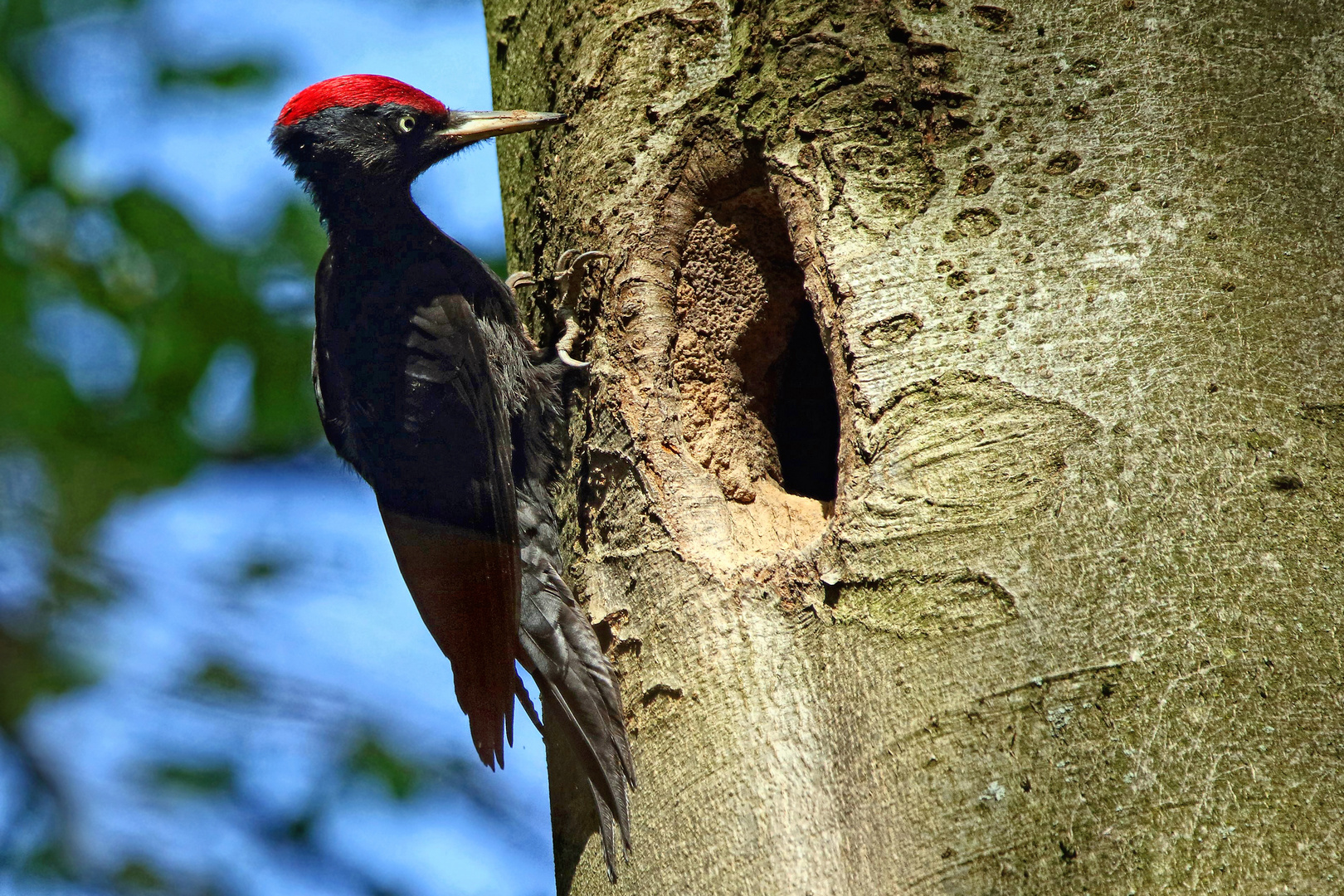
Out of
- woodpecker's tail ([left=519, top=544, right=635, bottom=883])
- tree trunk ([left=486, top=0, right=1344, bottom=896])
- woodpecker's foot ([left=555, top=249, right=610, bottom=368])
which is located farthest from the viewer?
woodpecker's foot ([left=555, top=249, right=610, bottom=368])

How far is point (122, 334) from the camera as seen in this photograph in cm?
342

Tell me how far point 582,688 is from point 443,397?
4.36 feet

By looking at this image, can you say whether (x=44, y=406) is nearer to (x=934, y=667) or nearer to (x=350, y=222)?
(x=350, y=222)

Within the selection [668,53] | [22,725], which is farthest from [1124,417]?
[22,725]

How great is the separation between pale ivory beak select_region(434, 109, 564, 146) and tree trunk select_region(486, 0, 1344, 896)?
0.22 m

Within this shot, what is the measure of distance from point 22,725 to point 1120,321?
2.74m

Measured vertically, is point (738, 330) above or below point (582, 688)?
above

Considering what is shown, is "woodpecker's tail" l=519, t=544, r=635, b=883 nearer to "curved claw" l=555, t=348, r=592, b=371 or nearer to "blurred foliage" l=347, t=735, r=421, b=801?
"curved claw" l=555, t=348, r=592, b=371

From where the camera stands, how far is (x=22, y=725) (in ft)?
9.46

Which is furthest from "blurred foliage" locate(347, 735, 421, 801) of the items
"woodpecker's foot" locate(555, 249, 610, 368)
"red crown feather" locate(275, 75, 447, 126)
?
"red crown feather" locate(275, 75, 447, 126)

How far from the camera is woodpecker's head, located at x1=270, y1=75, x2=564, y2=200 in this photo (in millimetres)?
3727

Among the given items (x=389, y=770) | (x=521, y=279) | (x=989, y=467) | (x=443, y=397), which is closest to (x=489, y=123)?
(x=521, y=279)

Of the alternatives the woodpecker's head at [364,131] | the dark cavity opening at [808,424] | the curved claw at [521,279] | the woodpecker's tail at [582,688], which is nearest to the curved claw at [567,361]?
the curved claw at [521,279]

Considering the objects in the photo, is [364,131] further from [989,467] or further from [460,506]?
[989,467]
